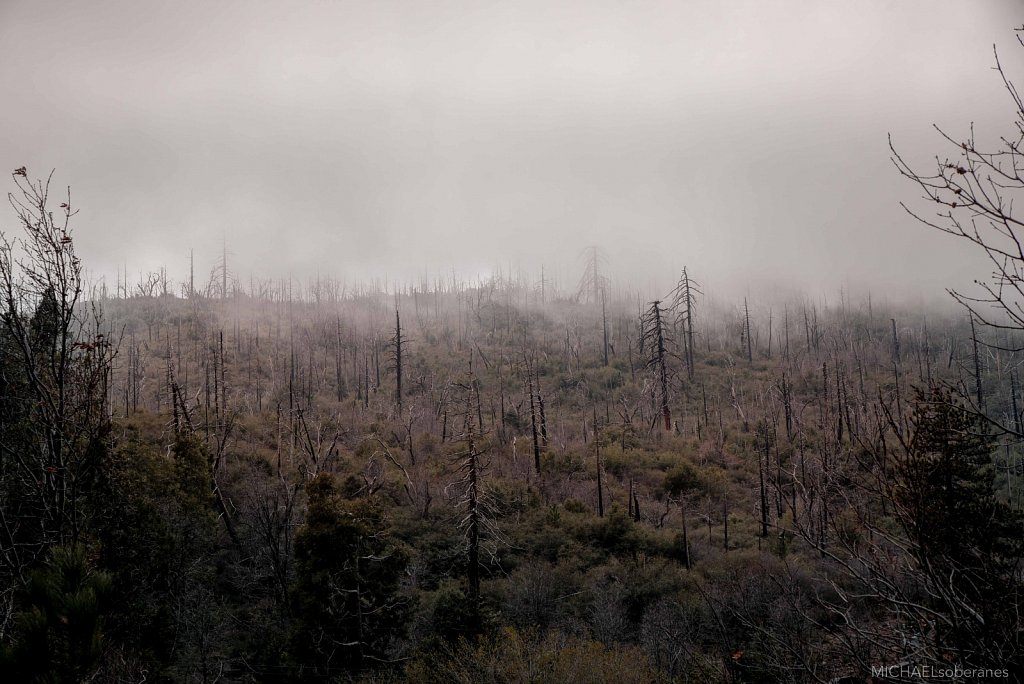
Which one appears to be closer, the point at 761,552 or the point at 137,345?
the point at 761,552

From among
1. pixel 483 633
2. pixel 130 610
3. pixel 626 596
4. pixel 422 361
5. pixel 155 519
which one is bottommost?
pixel 626 596

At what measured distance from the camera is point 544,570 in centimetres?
2508

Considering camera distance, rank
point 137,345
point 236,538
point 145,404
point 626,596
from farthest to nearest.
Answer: point 137,345 < point 145,404 < point 236,538 < point 626,596

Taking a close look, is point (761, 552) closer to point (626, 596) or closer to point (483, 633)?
point (626, 596)

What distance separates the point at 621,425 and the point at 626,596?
22.5 metres

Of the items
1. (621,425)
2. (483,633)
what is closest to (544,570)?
(483,633)

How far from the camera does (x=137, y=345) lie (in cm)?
6581

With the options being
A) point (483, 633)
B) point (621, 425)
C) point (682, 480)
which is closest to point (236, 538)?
point (483, 633)

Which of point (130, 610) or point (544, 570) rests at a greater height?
point (130, 610)

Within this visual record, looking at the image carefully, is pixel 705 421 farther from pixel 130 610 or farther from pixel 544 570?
pixel 130 610

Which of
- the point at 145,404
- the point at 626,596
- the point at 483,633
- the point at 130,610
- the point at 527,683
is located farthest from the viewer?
the point at 145,404

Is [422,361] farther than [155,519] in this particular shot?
Yes

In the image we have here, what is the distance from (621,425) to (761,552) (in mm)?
20469

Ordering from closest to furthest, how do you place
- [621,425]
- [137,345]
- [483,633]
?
[483,633]
[621,425]
[137,345]
